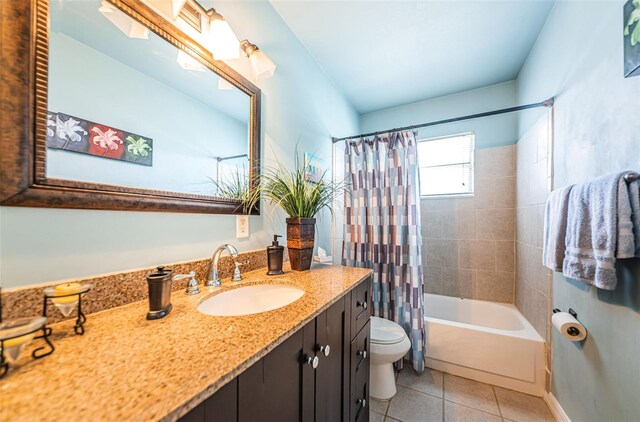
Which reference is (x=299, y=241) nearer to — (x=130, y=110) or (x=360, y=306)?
(x=360, y=306)

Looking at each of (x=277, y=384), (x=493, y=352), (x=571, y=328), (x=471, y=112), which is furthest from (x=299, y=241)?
(x=471, y=112)

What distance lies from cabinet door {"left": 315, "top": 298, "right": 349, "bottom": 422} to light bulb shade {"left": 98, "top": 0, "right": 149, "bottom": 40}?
116 cm

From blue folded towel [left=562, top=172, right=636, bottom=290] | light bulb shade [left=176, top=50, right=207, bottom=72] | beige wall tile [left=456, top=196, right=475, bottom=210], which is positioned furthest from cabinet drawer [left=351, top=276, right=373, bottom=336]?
beige wall tile [left=456, top=196, right=475, bottom=210]

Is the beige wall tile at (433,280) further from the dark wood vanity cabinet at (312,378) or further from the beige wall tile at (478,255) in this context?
the dark wood vanity cabinet at (312,378)

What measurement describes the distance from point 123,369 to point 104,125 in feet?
2.26

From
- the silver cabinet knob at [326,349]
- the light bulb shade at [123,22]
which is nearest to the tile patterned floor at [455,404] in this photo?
the silver cabinet knob at [326,349]

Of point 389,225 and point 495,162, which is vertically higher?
point 495,162

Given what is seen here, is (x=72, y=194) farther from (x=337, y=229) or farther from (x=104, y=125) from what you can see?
(x=337, y=229)

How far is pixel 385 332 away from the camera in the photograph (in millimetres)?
1588

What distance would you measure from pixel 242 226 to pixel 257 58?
0.89 meters

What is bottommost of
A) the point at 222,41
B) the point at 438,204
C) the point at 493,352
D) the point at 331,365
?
the point at 493,352

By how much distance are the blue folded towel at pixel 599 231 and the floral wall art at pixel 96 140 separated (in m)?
1.66

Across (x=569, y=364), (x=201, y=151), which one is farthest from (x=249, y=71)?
(x=569, y=364)

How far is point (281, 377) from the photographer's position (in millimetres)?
595
